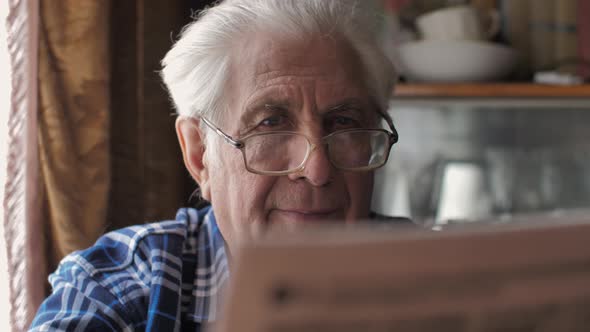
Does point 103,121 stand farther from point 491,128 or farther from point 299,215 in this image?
point 491,128

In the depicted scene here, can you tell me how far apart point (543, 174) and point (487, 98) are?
53 centimetres

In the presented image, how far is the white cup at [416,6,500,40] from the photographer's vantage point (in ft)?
5.62

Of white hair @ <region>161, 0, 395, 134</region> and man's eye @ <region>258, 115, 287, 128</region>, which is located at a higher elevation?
white hair @ <region>161, 0, 395, 134</region>

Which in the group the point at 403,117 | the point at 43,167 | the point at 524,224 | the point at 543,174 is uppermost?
the point at 524,224

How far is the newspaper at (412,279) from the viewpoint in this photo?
0.99 feet

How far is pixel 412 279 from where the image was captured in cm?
32

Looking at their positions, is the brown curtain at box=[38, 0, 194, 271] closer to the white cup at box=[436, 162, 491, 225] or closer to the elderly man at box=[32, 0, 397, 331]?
the elderly man at box=[32, 0, 397, 331]

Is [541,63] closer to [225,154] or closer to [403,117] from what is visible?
[403,117]

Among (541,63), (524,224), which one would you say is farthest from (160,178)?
(524,224)

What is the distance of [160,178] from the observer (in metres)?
1.54

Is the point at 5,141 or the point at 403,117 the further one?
the point at 403,117

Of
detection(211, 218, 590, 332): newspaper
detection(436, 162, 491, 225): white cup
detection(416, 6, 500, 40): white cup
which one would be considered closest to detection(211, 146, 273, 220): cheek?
detection(211, 218, 590, 332): newspaper

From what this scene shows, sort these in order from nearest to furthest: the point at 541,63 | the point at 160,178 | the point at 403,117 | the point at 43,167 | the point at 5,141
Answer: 1. the point at 5,141
2. the point at 43,167
3. the point at 160,178
4. the point at 541,63
5. the point at 403,117

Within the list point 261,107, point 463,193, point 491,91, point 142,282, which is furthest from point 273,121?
point 463,193
